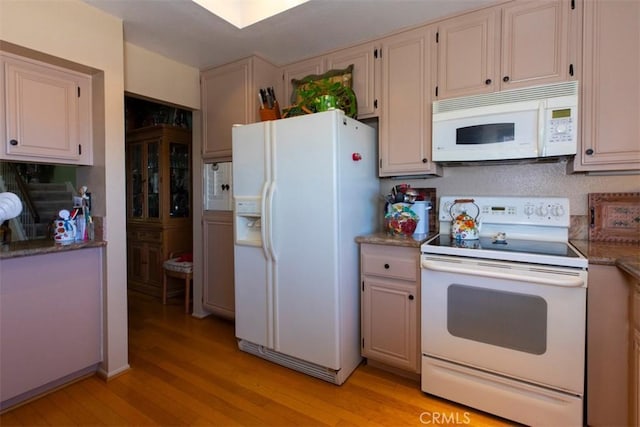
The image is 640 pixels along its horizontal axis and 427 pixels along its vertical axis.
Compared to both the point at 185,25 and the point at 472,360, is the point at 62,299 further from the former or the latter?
the point at 472,360

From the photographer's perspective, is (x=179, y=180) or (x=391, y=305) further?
(x=179, y=180)

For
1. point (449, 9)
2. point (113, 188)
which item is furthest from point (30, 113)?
point (449, 9)

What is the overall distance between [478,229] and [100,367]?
2.66 meters

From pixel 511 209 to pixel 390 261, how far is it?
87 cm

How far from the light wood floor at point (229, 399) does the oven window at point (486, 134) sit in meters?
1.54

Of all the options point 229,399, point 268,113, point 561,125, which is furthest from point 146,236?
point 561,125

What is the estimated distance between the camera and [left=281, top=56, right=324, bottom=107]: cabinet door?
2504mm

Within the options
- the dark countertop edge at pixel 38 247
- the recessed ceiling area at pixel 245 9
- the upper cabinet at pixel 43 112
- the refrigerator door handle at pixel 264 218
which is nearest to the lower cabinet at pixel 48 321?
the dark countertop edge at pixel 38 247

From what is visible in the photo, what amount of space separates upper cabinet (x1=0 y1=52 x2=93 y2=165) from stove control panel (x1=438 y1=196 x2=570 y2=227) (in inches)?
96.9

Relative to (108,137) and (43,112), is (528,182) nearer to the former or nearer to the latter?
(108,137)

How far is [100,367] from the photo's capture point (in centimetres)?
205

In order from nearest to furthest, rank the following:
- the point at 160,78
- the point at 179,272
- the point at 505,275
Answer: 1. the point at 505,275
2. the point at 160,78
3. the point at 179,272

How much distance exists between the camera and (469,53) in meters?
1.94

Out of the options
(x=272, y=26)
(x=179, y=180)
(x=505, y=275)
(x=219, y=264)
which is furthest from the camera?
(x=179, y=180)
